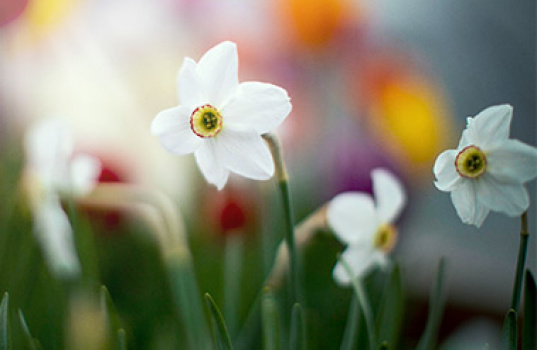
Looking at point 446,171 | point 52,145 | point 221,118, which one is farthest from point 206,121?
point 52,145

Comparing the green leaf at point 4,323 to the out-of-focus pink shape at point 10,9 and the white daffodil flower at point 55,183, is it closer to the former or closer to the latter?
the white daffodil flower at point 55,183

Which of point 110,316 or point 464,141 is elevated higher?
point 464,141

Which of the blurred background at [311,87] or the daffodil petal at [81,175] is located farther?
the blurred background at [311,87]

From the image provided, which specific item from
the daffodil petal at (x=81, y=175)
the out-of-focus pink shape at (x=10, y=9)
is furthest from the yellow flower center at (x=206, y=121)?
the out-of-focus pink shape at (x=10, y=9)

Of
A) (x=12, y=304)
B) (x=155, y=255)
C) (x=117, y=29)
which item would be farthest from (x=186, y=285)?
(x=117, y=29)

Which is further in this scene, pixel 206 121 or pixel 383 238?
pixel 383 238

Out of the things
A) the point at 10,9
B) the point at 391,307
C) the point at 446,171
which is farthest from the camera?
the point at 10,9

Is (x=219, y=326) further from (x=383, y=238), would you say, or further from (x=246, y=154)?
(x=383, y=238)
